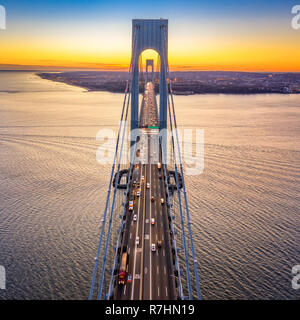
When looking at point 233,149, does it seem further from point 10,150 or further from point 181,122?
point 10,150

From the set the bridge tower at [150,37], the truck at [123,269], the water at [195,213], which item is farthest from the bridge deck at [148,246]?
the bridge tower at [150,37]

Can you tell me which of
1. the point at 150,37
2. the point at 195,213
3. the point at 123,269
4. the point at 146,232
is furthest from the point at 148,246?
the point at 150,37

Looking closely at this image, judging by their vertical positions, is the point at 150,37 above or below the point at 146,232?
above

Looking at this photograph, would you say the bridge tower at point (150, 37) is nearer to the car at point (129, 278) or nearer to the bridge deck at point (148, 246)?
the bridge deck at point (148, 246)

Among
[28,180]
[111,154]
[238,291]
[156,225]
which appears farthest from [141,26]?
[238,291]

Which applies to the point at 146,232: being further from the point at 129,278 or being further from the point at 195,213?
the point at 195,213

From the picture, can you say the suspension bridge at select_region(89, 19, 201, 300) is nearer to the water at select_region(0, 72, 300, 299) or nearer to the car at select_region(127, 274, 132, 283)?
the car at select_region(127, 274, 132, 283)

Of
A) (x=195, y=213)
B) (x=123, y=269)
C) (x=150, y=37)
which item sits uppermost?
(x=150, y=37)
